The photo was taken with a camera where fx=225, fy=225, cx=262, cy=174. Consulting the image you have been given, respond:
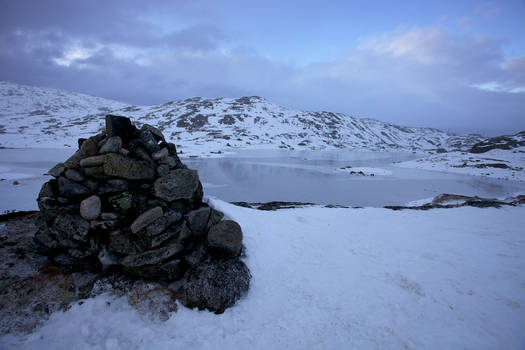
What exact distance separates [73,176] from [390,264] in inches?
366

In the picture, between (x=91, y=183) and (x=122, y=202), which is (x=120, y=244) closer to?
(x=122, y=202)

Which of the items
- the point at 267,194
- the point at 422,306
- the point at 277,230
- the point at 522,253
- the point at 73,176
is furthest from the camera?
the point at 267,194

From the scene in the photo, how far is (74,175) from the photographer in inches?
228

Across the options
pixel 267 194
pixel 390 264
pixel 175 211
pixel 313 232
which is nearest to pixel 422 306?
pixel 390 264

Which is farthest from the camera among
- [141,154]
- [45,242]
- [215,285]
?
[141,154]

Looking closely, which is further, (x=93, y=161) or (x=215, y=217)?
(x=215, y=217)

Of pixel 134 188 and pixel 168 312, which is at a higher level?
pixel 134 188

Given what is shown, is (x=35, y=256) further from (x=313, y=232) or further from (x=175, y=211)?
(x=313, y=232)

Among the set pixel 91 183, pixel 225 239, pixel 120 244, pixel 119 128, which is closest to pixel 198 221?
pixel 225 239

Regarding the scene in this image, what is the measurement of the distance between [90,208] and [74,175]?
A: 103cm

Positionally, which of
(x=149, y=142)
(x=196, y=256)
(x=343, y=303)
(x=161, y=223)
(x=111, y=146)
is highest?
(x=149, y=142)

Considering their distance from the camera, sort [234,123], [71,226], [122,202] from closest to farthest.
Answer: [71,226] < [122,202] < [234,123]

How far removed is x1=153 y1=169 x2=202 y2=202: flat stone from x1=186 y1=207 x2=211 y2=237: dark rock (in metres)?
0.54

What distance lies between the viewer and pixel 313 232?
8.84m
